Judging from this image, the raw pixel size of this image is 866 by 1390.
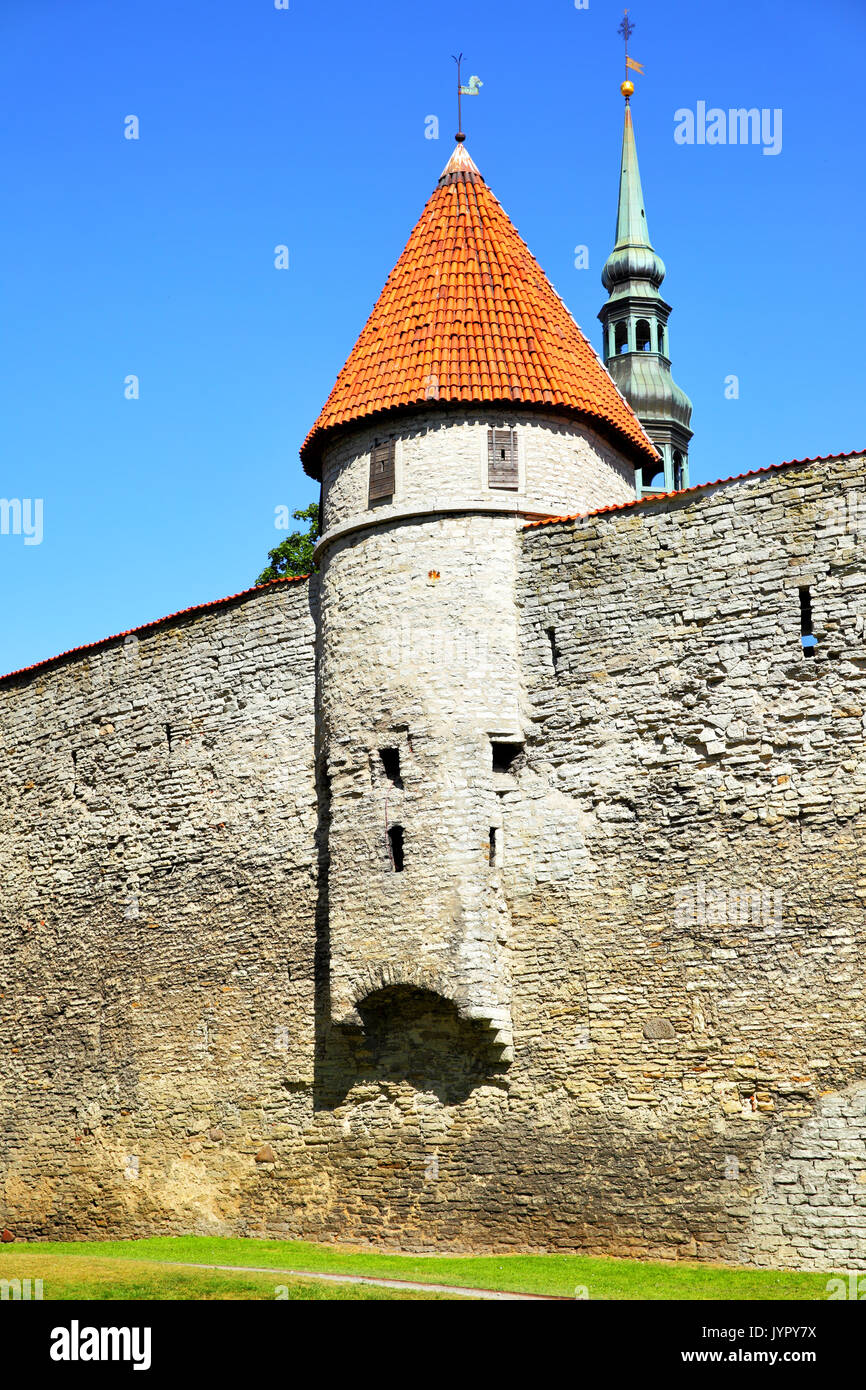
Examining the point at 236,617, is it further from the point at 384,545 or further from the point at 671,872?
the point at 671,872

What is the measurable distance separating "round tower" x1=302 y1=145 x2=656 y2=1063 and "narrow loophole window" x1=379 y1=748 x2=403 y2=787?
0.09 feet

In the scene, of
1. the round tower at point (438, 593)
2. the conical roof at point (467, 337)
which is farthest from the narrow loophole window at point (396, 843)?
the conical roof at point (467, 337)

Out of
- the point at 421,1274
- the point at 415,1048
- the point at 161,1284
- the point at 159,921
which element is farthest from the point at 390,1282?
the point at 159,921

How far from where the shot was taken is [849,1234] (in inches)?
606

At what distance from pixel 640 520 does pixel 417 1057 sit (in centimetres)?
656

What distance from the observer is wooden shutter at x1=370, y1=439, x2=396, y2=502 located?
19.8 metres

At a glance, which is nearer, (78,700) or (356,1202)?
(356,1202)

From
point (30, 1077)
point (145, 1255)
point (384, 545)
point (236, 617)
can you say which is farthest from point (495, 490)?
point (30, 1077)

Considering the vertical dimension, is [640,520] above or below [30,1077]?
above

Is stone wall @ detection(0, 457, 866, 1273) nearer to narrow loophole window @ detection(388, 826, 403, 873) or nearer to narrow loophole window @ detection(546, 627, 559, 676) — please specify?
narrow loophole window @ detection(546, 627, 559, 676)

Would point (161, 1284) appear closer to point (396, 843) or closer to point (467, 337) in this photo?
point (396, 843)

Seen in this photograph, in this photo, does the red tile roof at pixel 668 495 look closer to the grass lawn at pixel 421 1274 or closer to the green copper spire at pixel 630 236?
the grass lawn at pixel 421 1274

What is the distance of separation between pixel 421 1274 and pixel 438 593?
24.7 ft

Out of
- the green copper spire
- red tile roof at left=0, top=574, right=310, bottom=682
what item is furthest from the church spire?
red tile roof at left=0, top=574, right=310, bottom=682
